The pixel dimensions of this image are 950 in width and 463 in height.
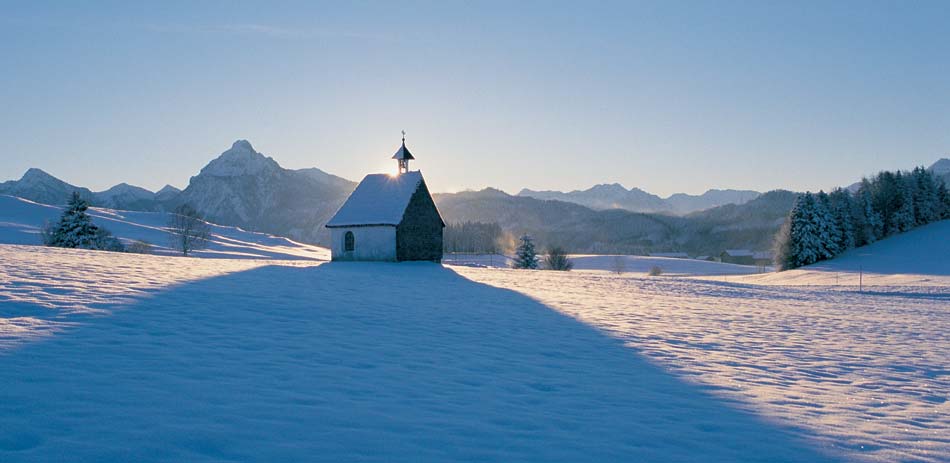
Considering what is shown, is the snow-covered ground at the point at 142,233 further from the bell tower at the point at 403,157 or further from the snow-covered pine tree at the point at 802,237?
the snow-covered pine tree at the point at 802,237

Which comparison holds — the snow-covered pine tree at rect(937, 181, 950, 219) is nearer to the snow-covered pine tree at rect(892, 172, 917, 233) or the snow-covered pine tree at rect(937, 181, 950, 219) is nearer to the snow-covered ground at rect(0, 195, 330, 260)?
the snow-covered pine tree at rect(892, 172, 917, 233)

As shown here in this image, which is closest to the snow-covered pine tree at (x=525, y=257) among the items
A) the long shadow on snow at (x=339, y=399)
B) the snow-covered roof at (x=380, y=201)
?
the snow-covered roof at (x=380, y=201)

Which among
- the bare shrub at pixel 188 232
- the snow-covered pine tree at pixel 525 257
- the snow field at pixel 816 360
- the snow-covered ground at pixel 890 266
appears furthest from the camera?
the snow-covered pine tree at pixel 525 257

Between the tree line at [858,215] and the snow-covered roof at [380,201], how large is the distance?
1708 inches

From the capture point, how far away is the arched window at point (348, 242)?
39725 mm

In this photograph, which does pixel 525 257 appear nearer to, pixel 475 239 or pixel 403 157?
pixel 403 157

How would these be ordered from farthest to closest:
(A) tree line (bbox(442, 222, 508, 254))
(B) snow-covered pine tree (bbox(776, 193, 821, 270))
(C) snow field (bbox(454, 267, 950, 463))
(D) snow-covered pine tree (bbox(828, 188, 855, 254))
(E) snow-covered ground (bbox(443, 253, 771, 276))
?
(A) tree line (bbox(442, 222, 508, 254)), (E) snow-covered ground (bbox(443, 253, 771, 276)), (D) snow-covered pine tree (bbox(828, 188, 855, 254)), (B) snow-covered pine tree (bbox(776, 193, 821, 270)), (C) snow field (bbox(454, 267, 950, 463))

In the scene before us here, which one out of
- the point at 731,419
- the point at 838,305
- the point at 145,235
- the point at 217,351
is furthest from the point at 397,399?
the point at 145,235

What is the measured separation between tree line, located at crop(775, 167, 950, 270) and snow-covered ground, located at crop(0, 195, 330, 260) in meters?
56.1

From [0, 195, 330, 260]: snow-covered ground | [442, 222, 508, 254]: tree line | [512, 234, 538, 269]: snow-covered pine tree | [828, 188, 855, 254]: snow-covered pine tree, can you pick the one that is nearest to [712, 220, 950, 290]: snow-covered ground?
[828, 188, 855, 254]: snow-covered pine tree

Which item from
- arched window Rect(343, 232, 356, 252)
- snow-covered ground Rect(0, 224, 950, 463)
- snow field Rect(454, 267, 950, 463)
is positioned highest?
arched window Rect(343, 232, 356, 252)

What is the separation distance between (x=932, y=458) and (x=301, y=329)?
9.49 m

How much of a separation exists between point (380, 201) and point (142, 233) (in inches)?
2267

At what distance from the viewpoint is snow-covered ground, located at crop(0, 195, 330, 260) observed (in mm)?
65688
